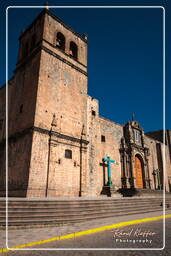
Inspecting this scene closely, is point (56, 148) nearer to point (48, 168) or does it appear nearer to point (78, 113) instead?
point (48, 168)

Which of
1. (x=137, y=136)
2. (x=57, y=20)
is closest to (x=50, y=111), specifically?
(x=57, y=20)

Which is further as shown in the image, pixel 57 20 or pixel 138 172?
pixel 138 172

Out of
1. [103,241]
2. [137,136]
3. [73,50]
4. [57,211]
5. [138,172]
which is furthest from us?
[137,136]

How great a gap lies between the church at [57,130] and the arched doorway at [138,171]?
24 centimetres

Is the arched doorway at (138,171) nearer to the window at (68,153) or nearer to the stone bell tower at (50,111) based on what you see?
the stone bell tower at (50,111)

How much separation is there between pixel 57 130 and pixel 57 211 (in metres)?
7.22

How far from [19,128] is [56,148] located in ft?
10.8

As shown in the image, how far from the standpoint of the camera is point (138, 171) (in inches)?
918

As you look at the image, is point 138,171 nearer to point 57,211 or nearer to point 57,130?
point 57,130

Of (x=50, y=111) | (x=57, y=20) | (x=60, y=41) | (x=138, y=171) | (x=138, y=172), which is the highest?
(x=57, y=20)

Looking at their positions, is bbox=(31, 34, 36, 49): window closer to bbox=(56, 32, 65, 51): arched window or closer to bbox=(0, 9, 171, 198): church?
bbox=(0, 9, 171, 198): church

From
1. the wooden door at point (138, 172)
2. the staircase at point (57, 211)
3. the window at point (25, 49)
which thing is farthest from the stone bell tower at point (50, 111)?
the wooden door at point (138, 172)

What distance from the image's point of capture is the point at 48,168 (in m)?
13.0

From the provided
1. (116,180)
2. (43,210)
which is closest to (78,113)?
(116,180)
